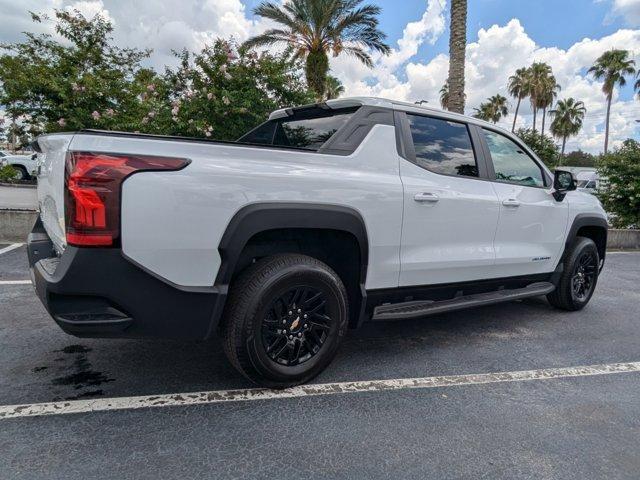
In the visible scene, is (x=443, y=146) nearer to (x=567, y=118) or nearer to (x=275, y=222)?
(x=275, y=222)

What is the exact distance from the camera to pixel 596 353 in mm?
3629

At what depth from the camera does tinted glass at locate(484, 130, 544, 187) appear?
3.85 metres

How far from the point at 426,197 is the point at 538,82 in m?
48.4

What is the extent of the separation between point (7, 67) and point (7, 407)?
10465mm

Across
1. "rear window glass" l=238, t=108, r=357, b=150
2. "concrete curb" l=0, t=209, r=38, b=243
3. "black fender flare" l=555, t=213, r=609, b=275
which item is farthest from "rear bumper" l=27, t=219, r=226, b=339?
Answer: "concrete curb" l=0, t=209, r=38, b=243

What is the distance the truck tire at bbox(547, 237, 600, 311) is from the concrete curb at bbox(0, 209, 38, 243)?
286 inches

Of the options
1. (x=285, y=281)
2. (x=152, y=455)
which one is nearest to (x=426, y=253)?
(x=285, y=281)

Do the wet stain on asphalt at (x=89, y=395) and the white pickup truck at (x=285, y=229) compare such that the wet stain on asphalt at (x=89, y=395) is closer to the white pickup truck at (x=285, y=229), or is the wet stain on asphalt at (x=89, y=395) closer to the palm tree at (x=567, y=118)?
the white pickup truck at (x=285, y=229)

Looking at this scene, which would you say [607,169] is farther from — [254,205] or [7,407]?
[7,407]

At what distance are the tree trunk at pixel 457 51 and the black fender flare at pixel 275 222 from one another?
8.36m

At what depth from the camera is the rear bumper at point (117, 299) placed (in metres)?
2.08

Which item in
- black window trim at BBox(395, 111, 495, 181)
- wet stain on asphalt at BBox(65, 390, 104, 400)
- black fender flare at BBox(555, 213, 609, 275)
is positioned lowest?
wet stain on asphalt at BBox(65, 390, 104, 400)

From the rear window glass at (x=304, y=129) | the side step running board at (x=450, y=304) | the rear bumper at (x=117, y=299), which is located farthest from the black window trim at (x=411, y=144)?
the rear bumper at (x=117, y=299)

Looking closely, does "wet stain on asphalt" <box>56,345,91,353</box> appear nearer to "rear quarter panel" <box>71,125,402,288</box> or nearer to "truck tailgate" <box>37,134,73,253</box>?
"truck tailgate" <box>37,134,73,253</box>
